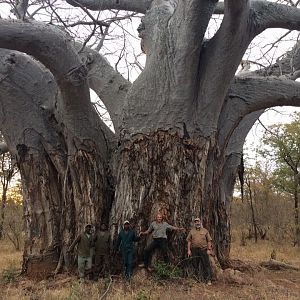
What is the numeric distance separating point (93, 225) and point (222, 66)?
7.91 feet

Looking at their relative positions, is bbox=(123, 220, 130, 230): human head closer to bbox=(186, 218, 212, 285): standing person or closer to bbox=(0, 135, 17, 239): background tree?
bbox=(186, 218, 212, 285): standing person

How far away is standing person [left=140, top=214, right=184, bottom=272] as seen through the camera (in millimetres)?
5461

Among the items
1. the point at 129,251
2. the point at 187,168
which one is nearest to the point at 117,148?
the point at 187,168

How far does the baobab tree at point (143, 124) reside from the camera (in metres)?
5.67

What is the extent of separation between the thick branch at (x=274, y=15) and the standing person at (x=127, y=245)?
2.78 m

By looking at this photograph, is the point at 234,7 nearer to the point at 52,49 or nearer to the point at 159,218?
the point at 52,49

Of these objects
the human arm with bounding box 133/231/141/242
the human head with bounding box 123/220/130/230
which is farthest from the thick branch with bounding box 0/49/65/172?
the human arm with bounding box 133/231/141/242

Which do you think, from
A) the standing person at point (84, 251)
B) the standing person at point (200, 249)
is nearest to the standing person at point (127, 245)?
the standing person at point (84, 251)

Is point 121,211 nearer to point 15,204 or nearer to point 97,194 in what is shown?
point 97,194

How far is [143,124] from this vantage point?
6.04 meters

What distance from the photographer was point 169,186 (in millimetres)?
5746

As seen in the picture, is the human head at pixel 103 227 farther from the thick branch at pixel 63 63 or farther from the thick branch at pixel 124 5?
the thick branch at pixel 124 5

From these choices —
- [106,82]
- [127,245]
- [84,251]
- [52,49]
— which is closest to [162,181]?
[127,245]

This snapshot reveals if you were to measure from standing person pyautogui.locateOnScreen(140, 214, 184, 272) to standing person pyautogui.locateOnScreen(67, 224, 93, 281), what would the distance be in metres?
0.61
